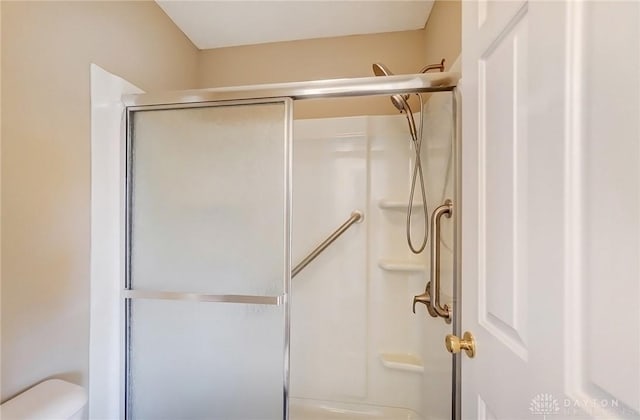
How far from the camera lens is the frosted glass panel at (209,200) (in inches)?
43.8

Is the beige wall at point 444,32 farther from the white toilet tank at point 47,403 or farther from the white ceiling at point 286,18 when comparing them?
the white toilet tank at point 47,403

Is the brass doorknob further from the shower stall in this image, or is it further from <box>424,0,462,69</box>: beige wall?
<box>424,0,462,69</box>: beige wall

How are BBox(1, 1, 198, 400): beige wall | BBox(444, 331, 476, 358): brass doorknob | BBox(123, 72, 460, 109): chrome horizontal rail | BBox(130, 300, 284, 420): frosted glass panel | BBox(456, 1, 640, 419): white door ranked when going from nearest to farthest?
1. BBox(456, 1, 640, 419): white door
2. BBox(444, 331, 476, 358): brass doorknob
3. BBox(1, 1, 198, 400): beige wall
4. BBox(123, 72, 460, 109): chrome horizontal rail
5. BBox(130, 300, 284, 420): frosted glass panel

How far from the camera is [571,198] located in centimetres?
41

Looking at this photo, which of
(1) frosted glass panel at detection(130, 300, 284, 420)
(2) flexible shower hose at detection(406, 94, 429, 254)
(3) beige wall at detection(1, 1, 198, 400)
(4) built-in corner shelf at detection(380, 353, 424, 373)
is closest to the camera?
(3) beige wall at detection(1, 1, 198, 400)

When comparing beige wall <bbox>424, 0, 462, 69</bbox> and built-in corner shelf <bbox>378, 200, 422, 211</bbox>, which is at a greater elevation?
beige wall <bbox>424, 0, 462, 69</bbox>

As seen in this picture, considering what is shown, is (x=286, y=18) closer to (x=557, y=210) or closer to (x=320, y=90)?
(x=320, y=90)

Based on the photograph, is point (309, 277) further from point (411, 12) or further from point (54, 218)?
point (411, 12)

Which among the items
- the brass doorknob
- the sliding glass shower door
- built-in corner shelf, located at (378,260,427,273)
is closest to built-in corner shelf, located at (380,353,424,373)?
built-in corner shelf, located at (378,260,427,273)

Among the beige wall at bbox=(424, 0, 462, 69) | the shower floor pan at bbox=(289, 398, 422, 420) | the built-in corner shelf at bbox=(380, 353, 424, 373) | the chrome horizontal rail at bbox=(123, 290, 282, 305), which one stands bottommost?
the shower floor pan at bbox=(289, 398, 422, 420)

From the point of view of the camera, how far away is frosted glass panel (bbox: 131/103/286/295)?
1.11 meters

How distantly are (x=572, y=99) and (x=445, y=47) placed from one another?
42.6 inches

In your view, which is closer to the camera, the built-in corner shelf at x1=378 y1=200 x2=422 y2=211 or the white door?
the white door

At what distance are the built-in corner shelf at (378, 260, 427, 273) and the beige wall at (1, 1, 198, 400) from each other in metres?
1.36
